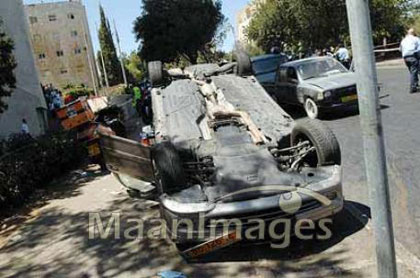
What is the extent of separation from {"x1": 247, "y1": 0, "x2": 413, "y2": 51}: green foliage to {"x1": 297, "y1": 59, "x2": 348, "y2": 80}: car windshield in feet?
49.0

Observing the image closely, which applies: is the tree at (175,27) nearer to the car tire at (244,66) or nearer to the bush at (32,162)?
the bush at (32,162)

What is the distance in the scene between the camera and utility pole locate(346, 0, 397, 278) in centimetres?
191

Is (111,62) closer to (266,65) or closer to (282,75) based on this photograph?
(266,65)

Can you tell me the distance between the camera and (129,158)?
559 cm

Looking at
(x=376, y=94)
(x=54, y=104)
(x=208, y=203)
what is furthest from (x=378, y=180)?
(x=54, y=104)

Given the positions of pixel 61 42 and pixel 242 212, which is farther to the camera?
pixel 61 42

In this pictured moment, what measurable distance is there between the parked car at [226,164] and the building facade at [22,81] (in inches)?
411

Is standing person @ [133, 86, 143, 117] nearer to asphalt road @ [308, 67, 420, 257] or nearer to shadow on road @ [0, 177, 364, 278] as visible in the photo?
asphalt road @ [308, 67, 420, 257]

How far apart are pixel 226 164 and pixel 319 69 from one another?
768 cm

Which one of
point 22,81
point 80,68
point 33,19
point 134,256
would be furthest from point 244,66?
point 33,19

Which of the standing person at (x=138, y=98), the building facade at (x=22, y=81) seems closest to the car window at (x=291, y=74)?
the standing person at (x=138, y=98)

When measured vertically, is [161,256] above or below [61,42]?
below

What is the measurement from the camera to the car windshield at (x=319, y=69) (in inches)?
473

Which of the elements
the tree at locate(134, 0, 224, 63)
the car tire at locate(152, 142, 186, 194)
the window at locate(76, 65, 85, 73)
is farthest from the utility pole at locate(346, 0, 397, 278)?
the window at locate(76, 65, 85, 73)
